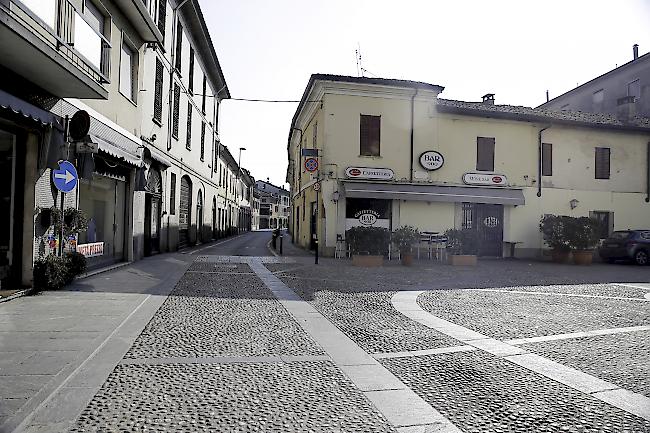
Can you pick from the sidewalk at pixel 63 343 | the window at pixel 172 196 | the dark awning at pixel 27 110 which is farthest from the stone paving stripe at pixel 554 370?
the window at pixel 172 196

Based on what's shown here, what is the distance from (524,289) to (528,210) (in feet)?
33.0

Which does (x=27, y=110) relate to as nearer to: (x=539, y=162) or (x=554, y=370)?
(x=554, y=370)

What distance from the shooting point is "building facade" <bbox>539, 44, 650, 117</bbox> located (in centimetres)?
2579

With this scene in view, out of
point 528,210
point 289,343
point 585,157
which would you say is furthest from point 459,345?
point 585,157

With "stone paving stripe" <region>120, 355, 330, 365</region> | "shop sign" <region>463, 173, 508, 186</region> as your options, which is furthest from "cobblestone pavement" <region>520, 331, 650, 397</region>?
"shop sign" <region>463, 173, 508, 186</region>

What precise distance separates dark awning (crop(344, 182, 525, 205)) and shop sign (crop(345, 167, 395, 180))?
0.27m

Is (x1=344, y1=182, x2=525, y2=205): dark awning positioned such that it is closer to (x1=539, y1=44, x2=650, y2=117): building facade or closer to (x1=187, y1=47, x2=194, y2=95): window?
(x1=187, y1=47, x2=194, y2=95): window

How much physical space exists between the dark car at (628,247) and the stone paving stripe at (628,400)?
16448mm

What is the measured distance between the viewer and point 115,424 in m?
3.03

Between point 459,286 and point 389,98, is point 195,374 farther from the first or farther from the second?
point 389,98

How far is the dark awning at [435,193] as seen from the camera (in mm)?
16969

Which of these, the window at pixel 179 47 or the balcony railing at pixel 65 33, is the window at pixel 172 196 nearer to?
the window at pixel 179 47

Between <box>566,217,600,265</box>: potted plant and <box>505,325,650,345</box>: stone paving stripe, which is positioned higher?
<box>566,217,600,265</box>: potted plant

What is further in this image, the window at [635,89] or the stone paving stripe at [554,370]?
the window at [635,89]
